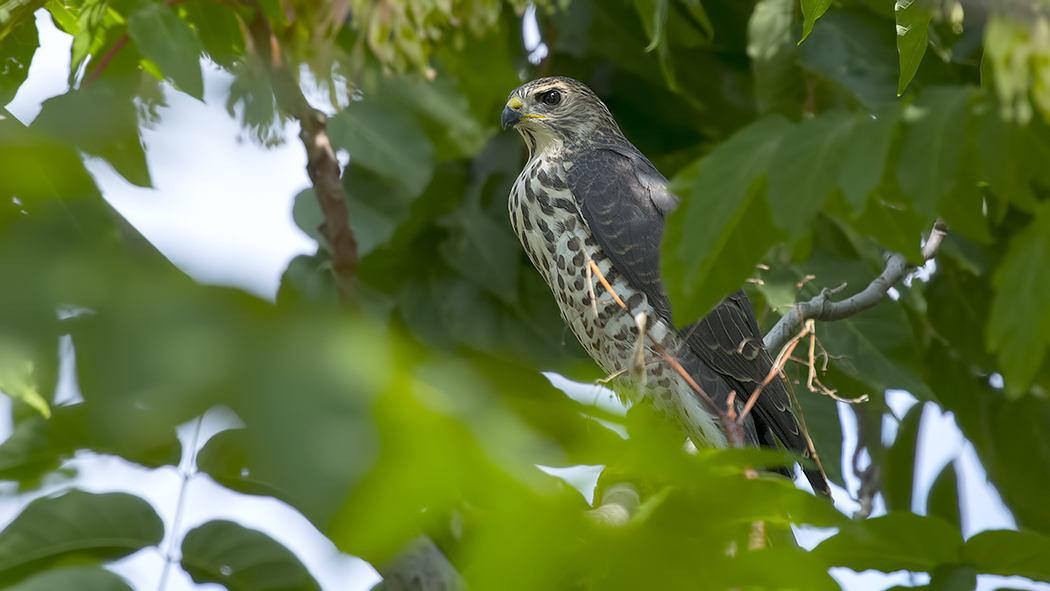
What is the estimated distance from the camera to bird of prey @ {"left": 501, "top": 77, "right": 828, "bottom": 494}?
9.85 feet

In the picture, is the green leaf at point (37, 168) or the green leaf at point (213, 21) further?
the green leaf at point (213, 21)

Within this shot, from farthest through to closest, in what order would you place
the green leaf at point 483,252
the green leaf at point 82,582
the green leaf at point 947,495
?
the green leaf at point 947,495
the green leaf at point 483,252
the green leaf at point 82,582

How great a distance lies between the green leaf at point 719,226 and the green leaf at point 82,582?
3.36ft

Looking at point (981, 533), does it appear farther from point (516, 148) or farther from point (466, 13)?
point (516, 148)

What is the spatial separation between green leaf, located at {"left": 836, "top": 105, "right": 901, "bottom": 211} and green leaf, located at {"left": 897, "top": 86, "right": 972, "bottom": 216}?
1.8 inches

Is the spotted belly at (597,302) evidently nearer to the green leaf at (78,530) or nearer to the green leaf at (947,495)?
the green leaf at (947,495)

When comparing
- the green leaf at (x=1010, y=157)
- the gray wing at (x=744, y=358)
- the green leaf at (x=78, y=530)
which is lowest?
the gray wing at (x=744, y=358)

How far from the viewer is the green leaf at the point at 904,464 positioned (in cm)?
396

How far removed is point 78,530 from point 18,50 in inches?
48.9

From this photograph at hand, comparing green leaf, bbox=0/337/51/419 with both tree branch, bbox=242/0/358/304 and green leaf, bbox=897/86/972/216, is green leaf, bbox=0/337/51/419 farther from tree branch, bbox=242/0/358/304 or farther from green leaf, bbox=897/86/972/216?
tree branch, bbox=242/0/358/304

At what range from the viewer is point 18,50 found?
1.98m

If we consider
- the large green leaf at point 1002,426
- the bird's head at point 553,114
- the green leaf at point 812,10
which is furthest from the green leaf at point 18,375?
the large green leaf at point 1002,426

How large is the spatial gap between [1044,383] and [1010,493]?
60 centimetres

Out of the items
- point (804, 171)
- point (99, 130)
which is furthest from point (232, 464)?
point (804, 171)
